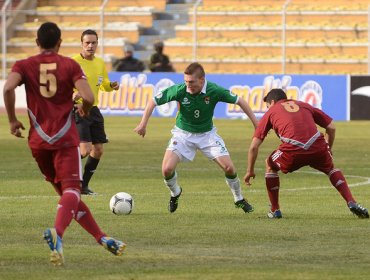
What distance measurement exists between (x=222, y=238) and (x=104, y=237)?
1.82m

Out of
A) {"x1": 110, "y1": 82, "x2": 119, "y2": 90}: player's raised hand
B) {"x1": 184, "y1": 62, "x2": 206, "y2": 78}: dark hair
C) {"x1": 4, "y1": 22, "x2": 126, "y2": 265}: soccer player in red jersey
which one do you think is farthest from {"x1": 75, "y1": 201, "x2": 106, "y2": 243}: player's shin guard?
{"x1": 110, "y1": 82, "x2": 119, "y2": 90}: player's raised hand

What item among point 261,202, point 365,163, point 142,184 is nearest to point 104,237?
point 261,202

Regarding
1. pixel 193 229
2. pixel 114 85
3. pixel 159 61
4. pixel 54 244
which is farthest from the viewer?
pixel 159 61

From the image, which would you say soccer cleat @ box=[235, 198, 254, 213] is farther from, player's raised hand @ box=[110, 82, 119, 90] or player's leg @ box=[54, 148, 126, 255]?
player's leg @ box=[54, 148, 126, 255]

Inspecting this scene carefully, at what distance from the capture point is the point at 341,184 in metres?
12.7

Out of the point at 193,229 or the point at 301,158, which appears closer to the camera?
the point at 193,229

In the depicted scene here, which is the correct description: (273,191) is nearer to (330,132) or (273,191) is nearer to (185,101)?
(330,132)

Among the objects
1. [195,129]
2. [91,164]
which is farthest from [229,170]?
[91,164]

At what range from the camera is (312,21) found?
127 ft

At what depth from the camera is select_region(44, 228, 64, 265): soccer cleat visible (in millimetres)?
8758

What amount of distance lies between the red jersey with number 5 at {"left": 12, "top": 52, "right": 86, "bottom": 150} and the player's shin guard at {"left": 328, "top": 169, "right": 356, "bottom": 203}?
413 cm

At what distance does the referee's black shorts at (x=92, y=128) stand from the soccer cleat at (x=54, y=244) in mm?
6972

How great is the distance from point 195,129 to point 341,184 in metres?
1.85

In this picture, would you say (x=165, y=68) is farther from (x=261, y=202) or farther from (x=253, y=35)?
(x=261, y=202)
